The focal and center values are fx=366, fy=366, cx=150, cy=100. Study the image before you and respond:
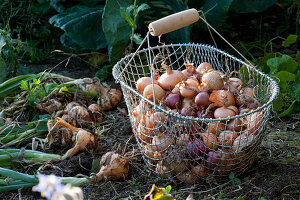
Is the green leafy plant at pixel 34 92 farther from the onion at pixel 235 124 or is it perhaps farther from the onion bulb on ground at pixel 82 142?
the onion at pixel 235 124

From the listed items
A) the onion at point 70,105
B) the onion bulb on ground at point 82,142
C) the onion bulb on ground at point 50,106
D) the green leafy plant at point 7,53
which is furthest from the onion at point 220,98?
the green leafy plant at point 7,53

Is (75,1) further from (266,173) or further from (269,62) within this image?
(266,173)

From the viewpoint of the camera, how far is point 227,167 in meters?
1.67

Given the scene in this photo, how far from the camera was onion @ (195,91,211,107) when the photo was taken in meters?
1.71

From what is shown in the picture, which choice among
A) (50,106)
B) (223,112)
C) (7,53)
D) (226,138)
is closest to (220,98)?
(223,112)

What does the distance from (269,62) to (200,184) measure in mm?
1006

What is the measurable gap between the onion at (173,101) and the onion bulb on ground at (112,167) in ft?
1.16

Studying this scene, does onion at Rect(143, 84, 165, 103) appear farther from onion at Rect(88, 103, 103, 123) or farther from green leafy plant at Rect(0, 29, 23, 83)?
green leafy plant at Rect(0, 29, 23, 83)

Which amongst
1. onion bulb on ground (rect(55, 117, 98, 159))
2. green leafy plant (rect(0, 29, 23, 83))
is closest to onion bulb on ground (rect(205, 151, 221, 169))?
onion bulb on ground (rect(55, 117, 98, 159))

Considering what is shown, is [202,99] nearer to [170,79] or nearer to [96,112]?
[170,79]

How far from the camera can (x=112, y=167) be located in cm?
176

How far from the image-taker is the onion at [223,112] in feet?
5.37

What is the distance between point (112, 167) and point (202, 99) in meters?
0.54

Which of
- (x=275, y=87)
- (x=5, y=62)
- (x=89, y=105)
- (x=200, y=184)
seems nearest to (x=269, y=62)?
(x=275, y=87)
